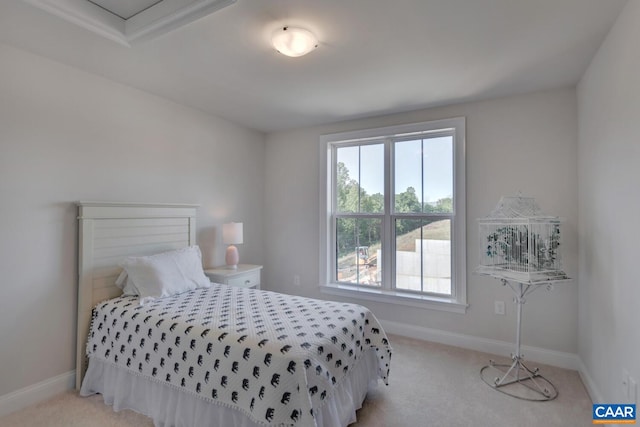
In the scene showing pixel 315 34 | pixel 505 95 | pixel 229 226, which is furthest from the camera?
pixel 229 226

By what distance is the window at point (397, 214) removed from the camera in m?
3.19

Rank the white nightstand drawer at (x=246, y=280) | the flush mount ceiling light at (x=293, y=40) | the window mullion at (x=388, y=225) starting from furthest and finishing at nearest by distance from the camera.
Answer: the window mullion at (x=388, y=225) → the white nightstand drawer at (x=246, y=280) → the flush mount ceiling light at (x=293, y=40)

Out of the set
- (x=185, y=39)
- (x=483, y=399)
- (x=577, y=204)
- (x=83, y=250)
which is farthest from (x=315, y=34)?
(x=483, y=399)

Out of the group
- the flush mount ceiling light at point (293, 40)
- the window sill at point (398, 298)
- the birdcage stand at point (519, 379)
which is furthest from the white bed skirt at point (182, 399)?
the flush mount ceiling light at point (293, 40)

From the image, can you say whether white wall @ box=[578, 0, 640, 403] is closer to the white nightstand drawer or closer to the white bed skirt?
the white bed skirt

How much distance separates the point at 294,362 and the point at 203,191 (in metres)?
2.44

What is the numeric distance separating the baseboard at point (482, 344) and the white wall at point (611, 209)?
0.58 feet

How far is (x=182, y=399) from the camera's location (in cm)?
182

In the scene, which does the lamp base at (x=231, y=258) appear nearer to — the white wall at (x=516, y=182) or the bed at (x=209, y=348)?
the bed at (x=209, y=348)

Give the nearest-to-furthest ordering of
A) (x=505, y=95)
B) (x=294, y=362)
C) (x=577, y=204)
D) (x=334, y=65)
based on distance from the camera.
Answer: (x=294, y=362) < (x=334, y=65) < (x=577, y=204) < (x=505, y=95)

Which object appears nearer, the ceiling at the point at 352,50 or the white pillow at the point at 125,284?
the ceiling at the point at 352,50

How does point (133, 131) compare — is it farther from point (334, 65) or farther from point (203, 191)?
point (334, 65)

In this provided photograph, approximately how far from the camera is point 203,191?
3.45 meters

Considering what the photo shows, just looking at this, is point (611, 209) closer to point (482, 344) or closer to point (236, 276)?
point (482, 344)
